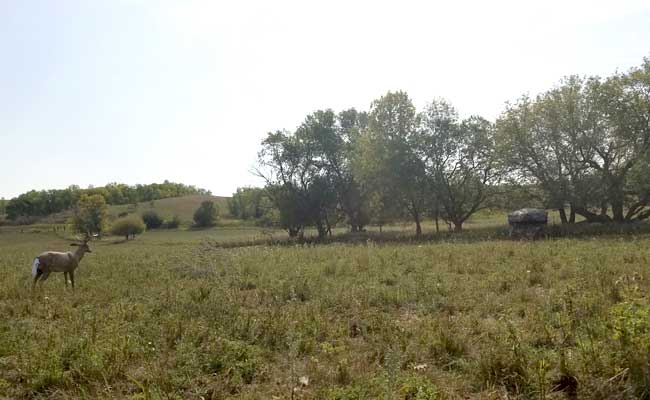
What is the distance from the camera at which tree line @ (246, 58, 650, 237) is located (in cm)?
2819

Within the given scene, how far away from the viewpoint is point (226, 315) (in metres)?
7.30

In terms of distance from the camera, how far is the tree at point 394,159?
35.1 metres

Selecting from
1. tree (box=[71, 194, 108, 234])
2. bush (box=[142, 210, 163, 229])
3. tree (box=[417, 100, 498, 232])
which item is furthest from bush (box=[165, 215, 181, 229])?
tree (box=[417, 100, 498, 232])

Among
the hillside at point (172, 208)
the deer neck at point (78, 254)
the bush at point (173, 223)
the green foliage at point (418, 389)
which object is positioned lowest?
the green foliage at point (418, 389)

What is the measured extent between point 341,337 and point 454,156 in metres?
32.2

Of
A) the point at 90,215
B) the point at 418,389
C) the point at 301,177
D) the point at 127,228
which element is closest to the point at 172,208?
the point at 90,215

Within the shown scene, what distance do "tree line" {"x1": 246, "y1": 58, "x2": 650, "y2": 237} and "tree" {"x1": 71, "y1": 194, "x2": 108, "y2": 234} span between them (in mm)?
42448

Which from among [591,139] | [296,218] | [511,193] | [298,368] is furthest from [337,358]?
[296,218]

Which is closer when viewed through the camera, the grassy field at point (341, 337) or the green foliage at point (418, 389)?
the green foliage at point (418, 389)

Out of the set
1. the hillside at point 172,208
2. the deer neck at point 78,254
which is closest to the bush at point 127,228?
the hillside at point 172,208

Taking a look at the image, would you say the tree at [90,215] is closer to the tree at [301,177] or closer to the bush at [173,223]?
the bush at [173,223]

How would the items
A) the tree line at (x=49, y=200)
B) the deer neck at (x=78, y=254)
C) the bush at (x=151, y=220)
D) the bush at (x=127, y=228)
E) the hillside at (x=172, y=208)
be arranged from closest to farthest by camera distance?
1. the deer neck at (x=78, y=254)
2. the bush at (x=127, y=228)
3. the bush at (x=151, y=220)
4. the hillside at (x=172, y=208)
5. the tree line at (x=49, y=200)

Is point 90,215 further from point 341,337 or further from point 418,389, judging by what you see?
point 418,389

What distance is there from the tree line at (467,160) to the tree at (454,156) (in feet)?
0.30
